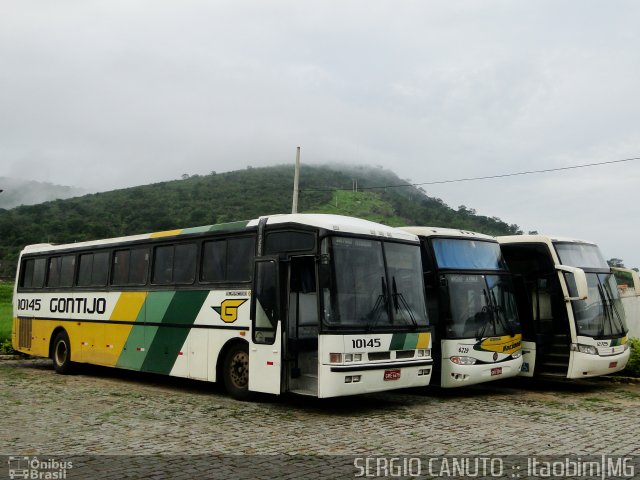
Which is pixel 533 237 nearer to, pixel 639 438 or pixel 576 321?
pixel 576 321

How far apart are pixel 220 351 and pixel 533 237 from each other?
7.13m

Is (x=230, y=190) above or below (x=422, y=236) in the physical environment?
above

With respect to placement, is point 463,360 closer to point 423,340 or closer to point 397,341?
point 423,340

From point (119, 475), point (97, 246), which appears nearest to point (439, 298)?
point (119, 475)

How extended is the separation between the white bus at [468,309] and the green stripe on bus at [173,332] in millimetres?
4316

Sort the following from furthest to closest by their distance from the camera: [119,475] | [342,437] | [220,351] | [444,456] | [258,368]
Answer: [220,351] → [258,368] → [342,437] → [444,456] → [119,475]

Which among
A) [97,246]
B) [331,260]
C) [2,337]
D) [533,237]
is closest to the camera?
[331,260]

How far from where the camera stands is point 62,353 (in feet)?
55.6

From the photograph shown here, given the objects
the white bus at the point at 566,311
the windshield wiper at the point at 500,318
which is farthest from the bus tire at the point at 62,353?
the white bus at the point at 566,311

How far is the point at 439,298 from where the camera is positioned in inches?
481

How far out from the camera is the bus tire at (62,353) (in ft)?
54.3

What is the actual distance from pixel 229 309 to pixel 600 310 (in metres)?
7.75

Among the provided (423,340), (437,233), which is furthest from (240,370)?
(437,233)

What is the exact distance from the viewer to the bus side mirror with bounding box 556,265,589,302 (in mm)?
12445
